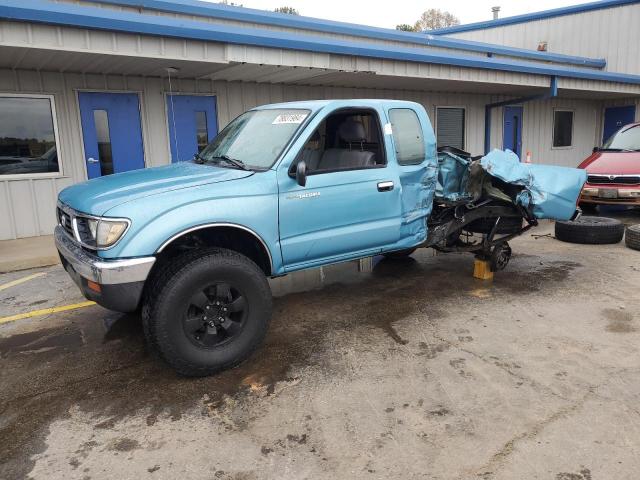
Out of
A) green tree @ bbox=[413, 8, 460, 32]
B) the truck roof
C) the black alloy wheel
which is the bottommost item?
the black alloy wheel

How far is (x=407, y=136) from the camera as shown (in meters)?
4.87

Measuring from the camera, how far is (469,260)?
23.0 ft

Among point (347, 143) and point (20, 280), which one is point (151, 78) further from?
point (347, 143)

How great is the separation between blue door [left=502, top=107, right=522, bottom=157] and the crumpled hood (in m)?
13.6

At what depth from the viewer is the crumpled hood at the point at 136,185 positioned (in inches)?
136

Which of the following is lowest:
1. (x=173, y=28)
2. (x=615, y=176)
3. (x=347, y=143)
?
(x=615, y=176)

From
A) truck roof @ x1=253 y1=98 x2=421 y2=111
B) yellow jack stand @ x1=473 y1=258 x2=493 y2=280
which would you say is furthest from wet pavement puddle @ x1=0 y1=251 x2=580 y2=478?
truck roof @ x1=253 y1=98 x2=421 y2=111

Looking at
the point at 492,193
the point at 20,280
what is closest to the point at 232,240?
the point at 492,193

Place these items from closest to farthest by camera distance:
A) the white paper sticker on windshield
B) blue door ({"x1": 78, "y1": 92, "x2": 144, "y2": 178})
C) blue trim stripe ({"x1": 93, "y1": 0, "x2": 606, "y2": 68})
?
the white paper sticker on windshield < blue door ({"x1": 78, "y1": 92, "x2": 144, "y2": 178}) < blue trim stripe ({"x1": 93, "y1": 0, "x2": 606, "y2": 68})

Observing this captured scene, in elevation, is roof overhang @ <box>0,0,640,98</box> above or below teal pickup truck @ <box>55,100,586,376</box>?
above

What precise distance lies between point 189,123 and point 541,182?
6.82 m

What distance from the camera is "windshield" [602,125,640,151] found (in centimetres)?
998

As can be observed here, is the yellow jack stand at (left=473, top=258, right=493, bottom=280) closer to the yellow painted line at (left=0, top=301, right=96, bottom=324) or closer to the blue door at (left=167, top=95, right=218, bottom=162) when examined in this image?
the yellow painted line at (left=0, top=301, right=96, bottom=324)

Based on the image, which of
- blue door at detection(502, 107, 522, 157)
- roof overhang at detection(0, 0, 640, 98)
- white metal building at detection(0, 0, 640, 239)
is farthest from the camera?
blue door at detection(502, 107, 522, 157)
